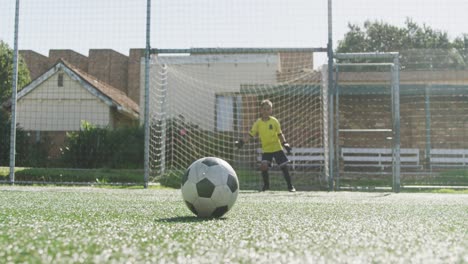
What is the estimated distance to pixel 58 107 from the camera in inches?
622

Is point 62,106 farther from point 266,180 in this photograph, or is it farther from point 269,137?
point 266,180

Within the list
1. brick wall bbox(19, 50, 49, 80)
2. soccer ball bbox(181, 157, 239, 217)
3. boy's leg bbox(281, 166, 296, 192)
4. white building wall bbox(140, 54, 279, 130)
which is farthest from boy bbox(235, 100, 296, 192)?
brick wall bbox(19, 50, 49, 80)

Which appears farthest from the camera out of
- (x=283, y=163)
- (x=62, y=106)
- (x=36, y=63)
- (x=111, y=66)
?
(x=111, y=66)

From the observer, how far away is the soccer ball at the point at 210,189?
3.99 metres

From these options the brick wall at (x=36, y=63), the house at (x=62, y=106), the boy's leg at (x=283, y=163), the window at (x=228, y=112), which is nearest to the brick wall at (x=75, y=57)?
the brick wall at (x=36, y=63)

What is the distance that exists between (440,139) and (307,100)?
Answer: 5.70m

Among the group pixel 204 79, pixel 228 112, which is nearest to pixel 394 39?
pixel 204 79

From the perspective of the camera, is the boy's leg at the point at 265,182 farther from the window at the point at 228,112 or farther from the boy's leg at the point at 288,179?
the window at the point at 228,112

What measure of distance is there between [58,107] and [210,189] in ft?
42.7

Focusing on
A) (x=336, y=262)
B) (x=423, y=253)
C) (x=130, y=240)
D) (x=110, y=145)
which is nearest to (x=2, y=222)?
(x=130, y=240)

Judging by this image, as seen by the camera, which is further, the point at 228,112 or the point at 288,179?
the point at 228,112

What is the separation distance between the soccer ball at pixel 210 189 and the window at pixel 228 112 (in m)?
11.3

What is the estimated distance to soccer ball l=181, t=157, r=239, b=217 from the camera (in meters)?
3.99

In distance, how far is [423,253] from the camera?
87.7 inches
